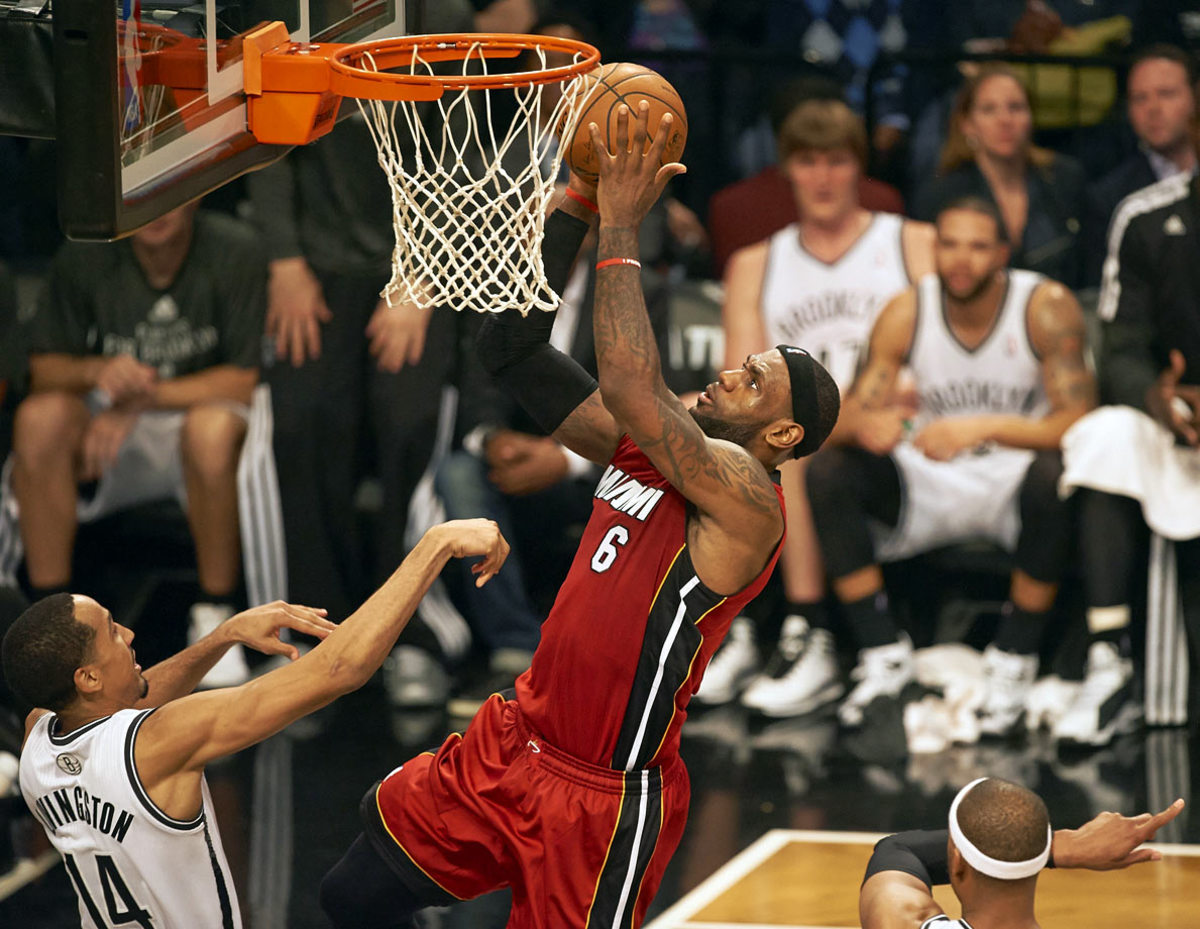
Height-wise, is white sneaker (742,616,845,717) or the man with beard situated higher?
the man with beard

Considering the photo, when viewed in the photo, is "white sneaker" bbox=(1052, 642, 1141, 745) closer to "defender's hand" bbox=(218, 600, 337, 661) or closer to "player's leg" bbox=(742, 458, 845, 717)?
"player's leg" bbox=(742, 458, 845, 717)

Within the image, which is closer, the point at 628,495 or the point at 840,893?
the point at 628,495

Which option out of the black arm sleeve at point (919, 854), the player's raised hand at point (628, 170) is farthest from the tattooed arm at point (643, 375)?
the black arm sleeve at point (919, 854)

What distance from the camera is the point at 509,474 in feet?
22.9

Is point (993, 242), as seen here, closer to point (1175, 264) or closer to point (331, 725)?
point (1175, 264)

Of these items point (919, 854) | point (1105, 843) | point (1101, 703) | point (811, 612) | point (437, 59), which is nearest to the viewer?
point (1105, 843)

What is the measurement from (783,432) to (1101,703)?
3116 millimetres

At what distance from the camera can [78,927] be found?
5027mm

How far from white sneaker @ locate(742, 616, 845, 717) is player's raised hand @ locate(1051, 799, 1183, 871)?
3524 millimetres

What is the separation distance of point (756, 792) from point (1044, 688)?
49.3 inches

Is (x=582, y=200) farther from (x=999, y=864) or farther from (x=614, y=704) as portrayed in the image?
(x=999, y=864)

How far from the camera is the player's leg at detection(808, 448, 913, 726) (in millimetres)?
6617

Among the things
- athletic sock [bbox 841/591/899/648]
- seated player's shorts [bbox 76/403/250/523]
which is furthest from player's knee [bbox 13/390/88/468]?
athletic sock [bbox 841/591/899/648]

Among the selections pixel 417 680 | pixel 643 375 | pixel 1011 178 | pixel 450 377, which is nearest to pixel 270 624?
pixel 643 375
